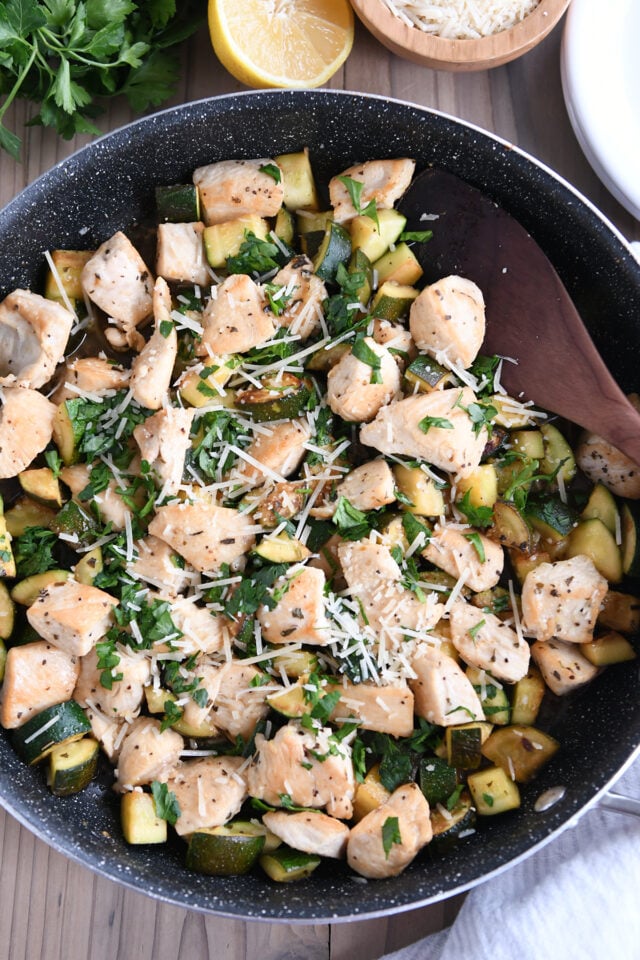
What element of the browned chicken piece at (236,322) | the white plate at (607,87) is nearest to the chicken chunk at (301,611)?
the browned chicken piece at (236,322)

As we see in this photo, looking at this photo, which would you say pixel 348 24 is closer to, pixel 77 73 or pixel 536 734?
pixel 77 73

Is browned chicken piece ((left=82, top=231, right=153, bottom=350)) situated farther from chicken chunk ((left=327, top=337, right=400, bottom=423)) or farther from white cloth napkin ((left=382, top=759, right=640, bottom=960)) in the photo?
white cloth napkin ((left=382, top=759, right=640, bottom=960))

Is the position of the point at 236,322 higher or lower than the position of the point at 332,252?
lower

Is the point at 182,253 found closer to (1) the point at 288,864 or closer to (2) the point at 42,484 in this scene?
(2) the point at 42,484

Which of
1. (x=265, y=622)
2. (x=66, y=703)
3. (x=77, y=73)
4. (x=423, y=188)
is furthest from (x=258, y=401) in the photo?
(x=77, y=73)

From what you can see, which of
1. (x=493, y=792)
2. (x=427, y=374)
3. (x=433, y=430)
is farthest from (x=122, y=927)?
(x=427, y=374)

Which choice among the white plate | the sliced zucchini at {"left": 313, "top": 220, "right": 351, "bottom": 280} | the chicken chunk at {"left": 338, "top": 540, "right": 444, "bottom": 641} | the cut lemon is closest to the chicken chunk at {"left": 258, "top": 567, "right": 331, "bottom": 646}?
the chicken chunk at {"left": 338, "top": 540, "right": 444, "bottom": 641}

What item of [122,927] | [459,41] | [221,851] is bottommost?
[122,927]
